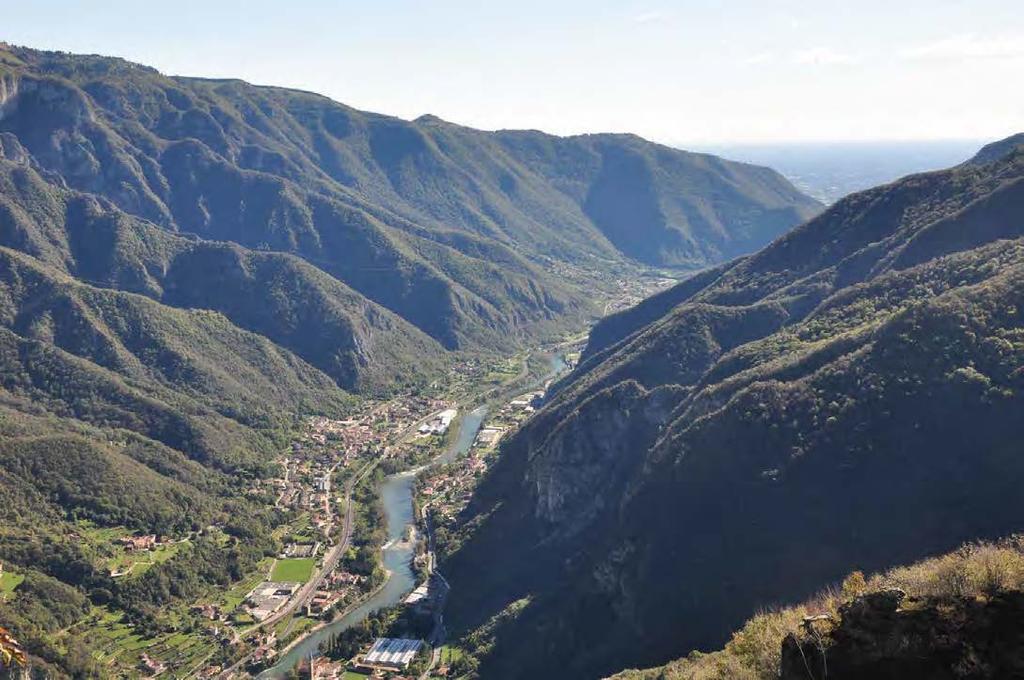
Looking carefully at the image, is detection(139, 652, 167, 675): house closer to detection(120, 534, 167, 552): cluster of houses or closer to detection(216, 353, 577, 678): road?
detection(216, 353, 577, 678): road

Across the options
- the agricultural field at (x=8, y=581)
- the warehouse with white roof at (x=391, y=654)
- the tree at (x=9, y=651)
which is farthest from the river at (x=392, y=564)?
the tree at (x=9, y=651)

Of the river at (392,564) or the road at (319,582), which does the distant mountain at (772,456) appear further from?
the road at (319,582)

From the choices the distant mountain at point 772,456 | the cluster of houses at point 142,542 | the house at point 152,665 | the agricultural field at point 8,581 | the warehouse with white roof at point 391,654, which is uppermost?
the distant mountain at point 772,456

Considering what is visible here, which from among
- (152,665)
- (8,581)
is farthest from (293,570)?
(8,581)

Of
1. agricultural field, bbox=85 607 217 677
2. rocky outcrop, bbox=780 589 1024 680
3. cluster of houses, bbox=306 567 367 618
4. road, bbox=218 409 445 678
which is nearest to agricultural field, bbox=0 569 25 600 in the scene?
agricultural field, bbox=85 607 217 677

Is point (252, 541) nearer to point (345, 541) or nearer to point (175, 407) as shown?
point (345, 541)
